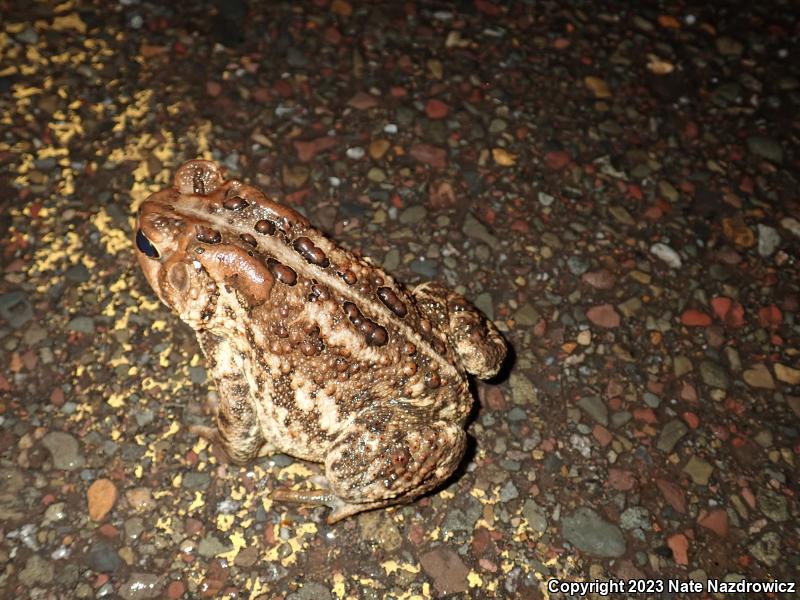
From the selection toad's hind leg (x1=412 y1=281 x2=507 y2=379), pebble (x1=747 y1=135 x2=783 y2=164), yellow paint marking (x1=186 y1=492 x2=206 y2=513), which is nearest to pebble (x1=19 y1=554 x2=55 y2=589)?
yellow paint marking (x1=186 y1=492 x2=206 y2=513)

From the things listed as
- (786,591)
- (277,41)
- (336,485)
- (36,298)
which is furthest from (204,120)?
(786,591)

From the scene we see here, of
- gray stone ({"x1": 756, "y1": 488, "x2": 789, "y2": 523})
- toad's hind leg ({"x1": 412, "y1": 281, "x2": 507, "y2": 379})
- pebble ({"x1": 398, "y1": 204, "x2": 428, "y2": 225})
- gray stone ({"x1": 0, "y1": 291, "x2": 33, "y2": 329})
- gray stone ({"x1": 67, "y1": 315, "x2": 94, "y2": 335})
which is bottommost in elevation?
gray stone ({"x1": 756, "y1": 488, "x2": 789, "y2": 523})

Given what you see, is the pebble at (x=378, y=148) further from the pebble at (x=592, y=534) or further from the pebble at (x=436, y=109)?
the pebble at (x=592, y=534)

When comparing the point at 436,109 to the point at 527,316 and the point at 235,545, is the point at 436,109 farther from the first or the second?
the point at 235,545

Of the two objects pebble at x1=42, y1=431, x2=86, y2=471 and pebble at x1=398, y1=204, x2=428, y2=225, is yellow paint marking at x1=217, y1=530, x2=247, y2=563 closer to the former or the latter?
pebble at x1=42, y1=431, x2=86, y2=471

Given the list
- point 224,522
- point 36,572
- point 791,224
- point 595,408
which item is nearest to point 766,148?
point 791,224

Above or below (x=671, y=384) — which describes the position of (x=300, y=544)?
below

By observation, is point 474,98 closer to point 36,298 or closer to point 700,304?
point 700,304

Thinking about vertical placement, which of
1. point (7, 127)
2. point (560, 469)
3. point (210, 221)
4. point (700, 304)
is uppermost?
point (210, 221)

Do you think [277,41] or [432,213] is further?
[277,41]
